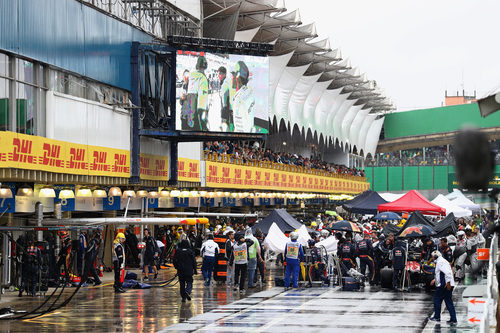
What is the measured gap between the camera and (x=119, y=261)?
21750 mm

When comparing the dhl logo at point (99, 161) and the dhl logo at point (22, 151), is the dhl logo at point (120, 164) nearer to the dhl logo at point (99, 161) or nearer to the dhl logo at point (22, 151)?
the dhl logo at point (99, 161)

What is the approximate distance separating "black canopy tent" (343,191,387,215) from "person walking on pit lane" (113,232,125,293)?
68.8 ft

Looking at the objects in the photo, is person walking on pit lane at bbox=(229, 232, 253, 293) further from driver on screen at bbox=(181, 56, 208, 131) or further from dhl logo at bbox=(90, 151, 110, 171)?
driver on screen at bbox=(181, 56, 208, 131)

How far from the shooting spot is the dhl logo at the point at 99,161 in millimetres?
24250

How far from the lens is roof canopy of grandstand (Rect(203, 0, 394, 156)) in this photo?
45031 millimetres

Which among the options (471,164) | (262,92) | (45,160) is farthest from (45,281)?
(471,164)

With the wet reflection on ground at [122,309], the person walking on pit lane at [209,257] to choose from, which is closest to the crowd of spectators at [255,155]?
the person walking on pit lane at [209,257]

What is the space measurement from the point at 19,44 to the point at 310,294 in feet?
33.1

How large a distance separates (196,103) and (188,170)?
5.01 meters

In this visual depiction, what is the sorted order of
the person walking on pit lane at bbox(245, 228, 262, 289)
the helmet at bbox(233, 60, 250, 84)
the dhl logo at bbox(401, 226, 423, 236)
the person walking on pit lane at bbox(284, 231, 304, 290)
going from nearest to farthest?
the person walking on pit lane at bbox(284, 231, 304, 290) → the person walking on pit lane at bbox(245, 228, 262, 289) → the dhl logo at bbox(401, 226, 423, 236) → the helmet at bbox(233, 60, 250, 84)

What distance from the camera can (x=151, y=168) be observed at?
29.7 m

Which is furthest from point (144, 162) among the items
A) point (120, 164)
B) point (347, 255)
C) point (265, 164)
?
point (265, 164)

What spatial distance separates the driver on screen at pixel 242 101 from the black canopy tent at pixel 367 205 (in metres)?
12.2

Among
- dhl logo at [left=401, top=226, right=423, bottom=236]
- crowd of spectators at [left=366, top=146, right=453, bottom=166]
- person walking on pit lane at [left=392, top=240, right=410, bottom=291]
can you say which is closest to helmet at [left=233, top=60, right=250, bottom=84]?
dhl logo at [left=401, top=226, right=423, bottom=236]
